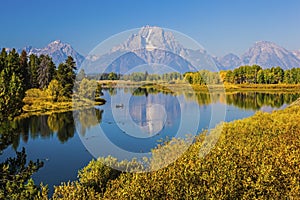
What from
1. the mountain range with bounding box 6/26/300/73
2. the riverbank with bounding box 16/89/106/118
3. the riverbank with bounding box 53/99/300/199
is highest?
the mountain range with bounding box 6/26/300/73

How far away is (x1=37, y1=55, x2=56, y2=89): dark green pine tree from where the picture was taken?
68938mm

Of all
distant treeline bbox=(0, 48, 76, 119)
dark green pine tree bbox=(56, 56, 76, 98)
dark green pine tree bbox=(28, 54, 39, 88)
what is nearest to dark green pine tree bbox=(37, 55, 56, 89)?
distant treeline bbox=(0, 48, 76, 119)

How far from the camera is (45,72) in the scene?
69.4 metres

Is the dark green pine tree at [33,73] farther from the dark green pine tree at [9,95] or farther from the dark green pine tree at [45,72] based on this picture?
the dark green pine tree at [9,95]

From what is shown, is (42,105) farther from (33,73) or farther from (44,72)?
(33,73)

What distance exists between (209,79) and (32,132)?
1082 inches

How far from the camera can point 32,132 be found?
33562mm

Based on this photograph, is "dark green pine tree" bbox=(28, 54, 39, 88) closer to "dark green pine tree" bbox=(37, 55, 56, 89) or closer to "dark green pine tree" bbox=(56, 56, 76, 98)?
"dark green pine tree" bbox=(37, 55, 56, 89)

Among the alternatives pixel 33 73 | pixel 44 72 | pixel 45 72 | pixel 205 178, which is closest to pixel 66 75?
pixel 45 72

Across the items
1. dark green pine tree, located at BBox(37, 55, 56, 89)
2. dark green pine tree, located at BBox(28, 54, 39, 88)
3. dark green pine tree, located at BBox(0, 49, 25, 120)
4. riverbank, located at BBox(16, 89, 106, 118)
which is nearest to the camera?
dark green pine tree, located at BBox(0, 49, 25, 120)

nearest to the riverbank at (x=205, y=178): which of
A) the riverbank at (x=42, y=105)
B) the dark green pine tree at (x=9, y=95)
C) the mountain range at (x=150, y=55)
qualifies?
the mountain range at (x=150, y=55)

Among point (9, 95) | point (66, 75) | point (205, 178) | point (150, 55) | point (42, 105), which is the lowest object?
point (205, 178)

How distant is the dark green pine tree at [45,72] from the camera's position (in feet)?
226

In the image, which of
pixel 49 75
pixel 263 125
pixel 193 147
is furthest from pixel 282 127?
pixel 49 75
